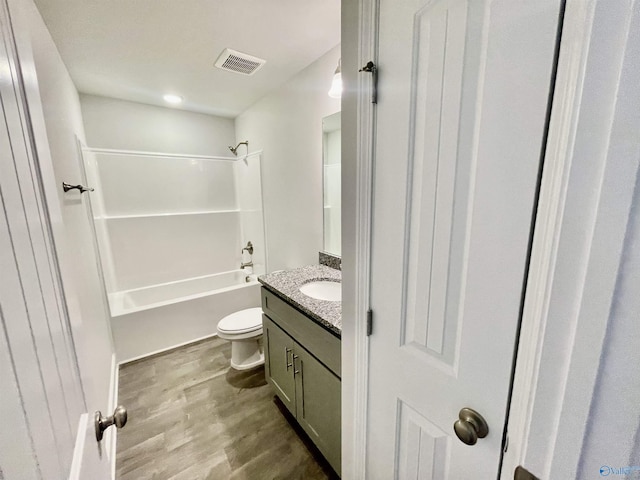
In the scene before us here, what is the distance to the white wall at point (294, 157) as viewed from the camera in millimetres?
1925

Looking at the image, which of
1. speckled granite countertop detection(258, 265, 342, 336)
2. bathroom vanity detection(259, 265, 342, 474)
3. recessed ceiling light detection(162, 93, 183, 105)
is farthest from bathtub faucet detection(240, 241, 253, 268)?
recessed ceiling light detection(162, 93, 183, 105)

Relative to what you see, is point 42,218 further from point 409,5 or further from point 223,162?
point 223,162

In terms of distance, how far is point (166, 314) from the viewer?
2422mm

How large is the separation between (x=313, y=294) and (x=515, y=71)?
1426 mm

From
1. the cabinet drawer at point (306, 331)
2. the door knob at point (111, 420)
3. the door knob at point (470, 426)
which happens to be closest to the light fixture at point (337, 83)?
the cabinet drawer at point (306, 331)

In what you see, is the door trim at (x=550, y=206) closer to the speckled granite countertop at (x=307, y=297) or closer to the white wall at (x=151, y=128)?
the speckled granite countertop at (x=307, y=297)

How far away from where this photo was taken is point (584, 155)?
0.32 m

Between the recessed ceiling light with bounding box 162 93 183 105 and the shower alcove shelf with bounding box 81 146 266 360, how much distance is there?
61 cm

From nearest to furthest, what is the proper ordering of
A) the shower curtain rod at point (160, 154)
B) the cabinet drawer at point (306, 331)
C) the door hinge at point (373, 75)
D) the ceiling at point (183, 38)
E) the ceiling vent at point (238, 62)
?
the door hinge at point (373, 75) < the cabinet drawer at point (306, 331) < the ceiling at point (183, 38) < the ceiling vent at point (238, 62) < the shower curtain rod at point (160, 154)

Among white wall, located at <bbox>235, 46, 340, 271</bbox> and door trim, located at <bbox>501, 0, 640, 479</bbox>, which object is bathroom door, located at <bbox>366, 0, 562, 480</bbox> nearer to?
door trim, located at <bbox>501, 0, 640, 479</bbox>

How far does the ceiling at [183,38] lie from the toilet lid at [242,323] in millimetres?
1998

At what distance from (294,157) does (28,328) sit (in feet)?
6.74

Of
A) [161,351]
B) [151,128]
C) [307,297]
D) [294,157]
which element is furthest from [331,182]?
[151,128]

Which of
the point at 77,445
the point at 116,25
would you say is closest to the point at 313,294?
the point at 77,445
